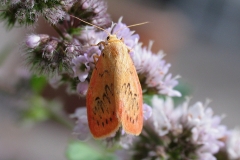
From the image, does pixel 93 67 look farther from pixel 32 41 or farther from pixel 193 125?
pixel 193 125

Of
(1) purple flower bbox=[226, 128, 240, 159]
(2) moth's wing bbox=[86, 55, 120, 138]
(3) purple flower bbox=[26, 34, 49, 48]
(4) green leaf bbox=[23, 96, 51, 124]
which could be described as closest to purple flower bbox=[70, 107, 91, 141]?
(2) moth's wing bbox=[86, 55, 120, 138]

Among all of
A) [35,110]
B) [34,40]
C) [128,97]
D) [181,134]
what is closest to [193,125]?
[181,134]

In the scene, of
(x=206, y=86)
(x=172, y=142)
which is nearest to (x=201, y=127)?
(x=172, y=142)

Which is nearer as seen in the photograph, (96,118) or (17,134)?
(96,118)

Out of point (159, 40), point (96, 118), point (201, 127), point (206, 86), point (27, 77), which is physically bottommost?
point (96, 118)

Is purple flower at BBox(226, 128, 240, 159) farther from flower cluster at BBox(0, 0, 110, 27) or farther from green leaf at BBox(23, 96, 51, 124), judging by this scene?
green leaf at BBox(23, 96, 51, 124)

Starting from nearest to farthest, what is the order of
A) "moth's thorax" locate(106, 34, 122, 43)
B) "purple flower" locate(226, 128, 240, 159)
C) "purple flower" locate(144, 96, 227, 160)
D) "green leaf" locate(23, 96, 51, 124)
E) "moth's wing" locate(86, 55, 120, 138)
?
"moth's wing" locate(86, 55, 120, 138) < "moth's thorax" locate(106, 34, 122, 43) < "purple flower" locate(144, 96, 227, 160) < "purple flower" locate(226, 128, 240, 159) < "green leaf" locate(23, 96, 51, 124)

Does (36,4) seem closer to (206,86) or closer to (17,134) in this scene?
(17,134)
